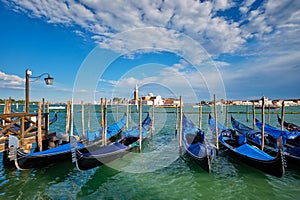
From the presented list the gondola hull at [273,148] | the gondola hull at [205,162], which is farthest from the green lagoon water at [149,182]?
the gondola hull at [273,148]

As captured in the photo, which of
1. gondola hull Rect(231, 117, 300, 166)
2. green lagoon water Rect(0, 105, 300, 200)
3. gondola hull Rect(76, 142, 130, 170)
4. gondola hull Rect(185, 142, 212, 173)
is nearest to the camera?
green lagoon water Rect(0, 105, 300, 200)

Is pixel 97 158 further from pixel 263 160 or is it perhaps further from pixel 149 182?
pixel 263 160

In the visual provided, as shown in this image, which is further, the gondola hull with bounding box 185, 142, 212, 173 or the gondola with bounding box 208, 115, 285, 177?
the gondola hull with bounding box 185, 142, 212, 173

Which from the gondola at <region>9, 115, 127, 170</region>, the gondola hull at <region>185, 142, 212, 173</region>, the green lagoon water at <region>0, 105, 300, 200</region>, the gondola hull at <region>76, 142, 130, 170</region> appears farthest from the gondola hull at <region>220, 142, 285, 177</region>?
the gondola at <region>9, 115, 127, 170</region>

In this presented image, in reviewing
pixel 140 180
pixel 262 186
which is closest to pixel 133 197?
pixel 140 180

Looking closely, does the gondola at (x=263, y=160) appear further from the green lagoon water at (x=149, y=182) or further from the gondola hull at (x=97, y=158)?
the gondola hull at (x=97, y=158)

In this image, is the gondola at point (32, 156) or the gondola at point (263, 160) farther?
the gondola at point (32, 156)

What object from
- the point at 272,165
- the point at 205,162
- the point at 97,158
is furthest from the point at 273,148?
the point at 97,158

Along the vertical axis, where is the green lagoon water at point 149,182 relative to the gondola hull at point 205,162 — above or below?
below

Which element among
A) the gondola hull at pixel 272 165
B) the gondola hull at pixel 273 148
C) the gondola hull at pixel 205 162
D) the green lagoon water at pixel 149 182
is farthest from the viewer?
the gondola hull at pixel 273 148

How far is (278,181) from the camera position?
4684 mm

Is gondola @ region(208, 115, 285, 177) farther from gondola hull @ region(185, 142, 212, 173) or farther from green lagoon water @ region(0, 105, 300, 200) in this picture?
gondola hull @ region(185, 142, 212, 173)

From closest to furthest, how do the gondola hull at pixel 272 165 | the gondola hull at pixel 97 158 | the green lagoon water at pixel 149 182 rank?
the green lagoon water at pixel 149 182, the gondola hull at pixel 272 165, the gondola hull at pixel 97 158

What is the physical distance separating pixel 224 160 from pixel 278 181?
184 centimetres
